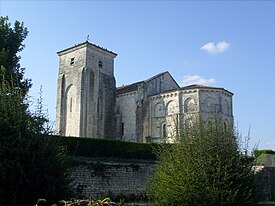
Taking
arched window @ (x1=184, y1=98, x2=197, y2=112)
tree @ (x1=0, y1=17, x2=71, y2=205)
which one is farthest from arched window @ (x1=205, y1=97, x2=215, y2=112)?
tree @ (x1=0, y1=17, x2=71, y2=205)

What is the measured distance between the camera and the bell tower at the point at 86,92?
39.7m

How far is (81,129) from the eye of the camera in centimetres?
3872

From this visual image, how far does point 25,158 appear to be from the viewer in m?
8.94

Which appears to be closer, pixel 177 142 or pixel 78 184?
pixel 177 142

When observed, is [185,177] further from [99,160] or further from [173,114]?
[173,114]

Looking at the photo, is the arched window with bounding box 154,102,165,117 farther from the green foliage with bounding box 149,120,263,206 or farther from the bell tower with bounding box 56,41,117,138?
the green foliage with bounding box 149,120,263,206

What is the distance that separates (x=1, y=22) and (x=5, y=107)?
68.2ft

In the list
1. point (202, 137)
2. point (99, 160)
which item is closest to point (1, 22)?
point (99, 160)

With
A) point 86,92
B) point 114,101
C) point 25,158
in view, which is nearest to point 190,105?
point 114,101

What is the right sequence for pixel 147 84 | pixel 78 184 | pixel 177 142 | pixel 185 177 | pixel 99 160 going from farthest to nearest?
pixel 147 84 < pixel 99 160 < pixel 78 184 < pixel 177 142 < pixel 185 177

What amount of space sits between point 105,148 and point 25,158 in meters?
13.2

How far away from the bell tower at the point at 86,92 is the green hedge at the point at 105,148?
16307 mm

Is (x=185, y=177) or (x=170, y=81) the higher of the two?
(x=170, y=81)

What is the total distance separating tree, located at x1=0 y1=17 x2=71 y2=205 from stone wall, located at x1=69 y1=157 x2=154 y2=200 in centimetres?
885
